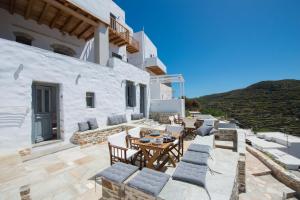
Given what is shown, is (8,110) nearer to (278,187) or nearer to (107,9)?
(107,9)

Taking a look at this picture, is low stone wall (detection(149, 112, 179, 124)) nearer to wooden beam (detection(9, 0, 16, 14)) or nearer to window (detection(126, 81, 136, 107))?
window (detection(126, 81, 136, 107))

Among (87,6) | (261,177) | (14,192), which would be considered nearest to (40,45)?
(87,6)

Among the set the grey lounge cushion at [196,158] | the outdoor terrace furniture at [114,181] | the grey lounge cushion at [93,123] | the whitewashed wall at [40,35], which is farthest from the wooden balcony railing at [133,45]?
the outdoor terrace furniture at [114,181]

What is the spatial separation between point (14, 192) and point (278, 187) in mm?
6636

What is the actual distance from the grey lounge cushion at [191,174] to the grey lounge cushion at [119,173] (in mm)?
807

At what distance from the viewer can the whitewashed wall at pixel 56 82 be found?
4.15 meters

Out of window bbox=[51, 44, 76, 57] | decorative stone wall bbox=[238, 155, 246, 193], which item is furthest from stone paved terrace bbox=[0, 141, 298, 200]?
window bbox=[51, 44, 76, 57]

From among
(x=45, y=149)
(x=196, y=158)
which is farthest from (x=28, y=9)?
(x=196, y=158)

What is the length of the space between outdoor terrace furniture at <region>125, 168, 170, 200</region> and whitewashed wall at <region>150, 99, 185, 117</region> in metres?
9.11

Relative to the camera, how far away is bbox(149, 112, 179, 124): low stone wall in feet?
34.6

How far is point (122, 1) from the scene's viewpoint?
1162 cm

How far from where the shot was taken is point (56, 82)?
5375mm

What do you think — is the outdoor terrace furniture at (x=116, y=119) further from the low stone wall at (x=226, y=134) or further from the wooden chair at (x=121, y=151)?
the low stone wall at (x=226, y=134)

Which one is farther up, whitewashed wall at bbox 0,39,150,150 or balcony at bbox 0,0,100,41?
balcony at bbox 0,0,100,41
